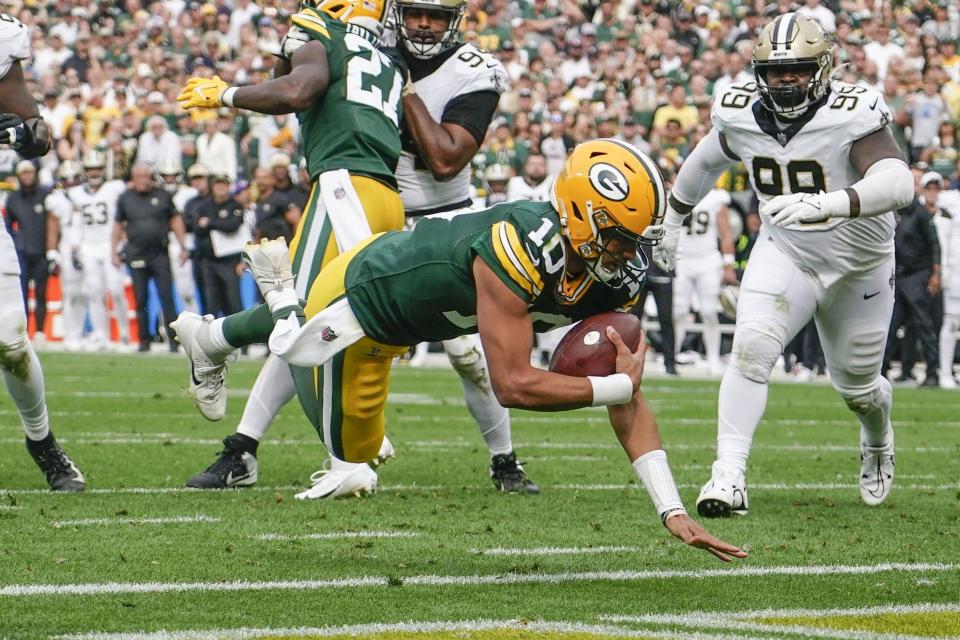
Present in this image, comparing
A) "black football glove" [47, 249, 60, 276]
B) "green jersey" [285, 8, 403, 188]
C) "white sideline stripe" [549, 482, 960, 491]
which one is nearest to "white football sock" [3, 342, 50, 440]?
"green jersey" [285, 8, 403, 188]

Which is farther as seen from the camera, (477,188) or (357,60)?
(477,188)

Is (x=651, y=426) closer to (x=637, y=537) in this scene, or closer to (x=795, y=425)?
(x=637, y=537)

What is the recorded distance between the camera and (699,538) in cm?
374

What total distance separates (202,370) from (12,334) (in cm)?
63

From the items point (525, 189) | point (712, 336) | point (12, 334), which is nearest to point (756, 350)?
point (12, 334)

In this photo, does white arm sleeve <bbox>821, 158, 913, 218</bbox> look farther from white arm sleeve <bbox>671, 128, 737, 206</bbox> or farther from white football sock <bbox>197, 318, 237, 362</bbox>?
white football sock <bbox>197, 318, 237, 362</bbox>

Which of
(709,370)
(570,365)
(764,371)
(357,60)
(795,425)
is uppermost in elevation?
(357,60)

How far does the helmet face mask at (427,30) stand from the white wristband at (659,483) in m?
2.50

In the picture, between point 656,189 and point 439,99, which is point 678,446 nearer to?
point 439,99

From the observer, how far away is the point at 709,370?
13.7 meters

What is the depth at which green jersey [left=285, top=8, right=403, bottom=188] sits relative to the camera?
5715 millimetres

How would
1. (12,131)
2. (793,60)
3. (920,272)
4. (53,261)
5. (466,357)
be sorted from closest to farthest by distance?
(12,131) < (793,60) < (466,357) < (920,272) < (53,261)

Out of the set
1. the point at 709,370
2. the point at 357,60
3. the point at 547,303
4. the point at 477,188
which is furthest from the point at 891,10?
the point at 547,303

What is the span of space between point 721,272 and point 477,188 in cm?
374
